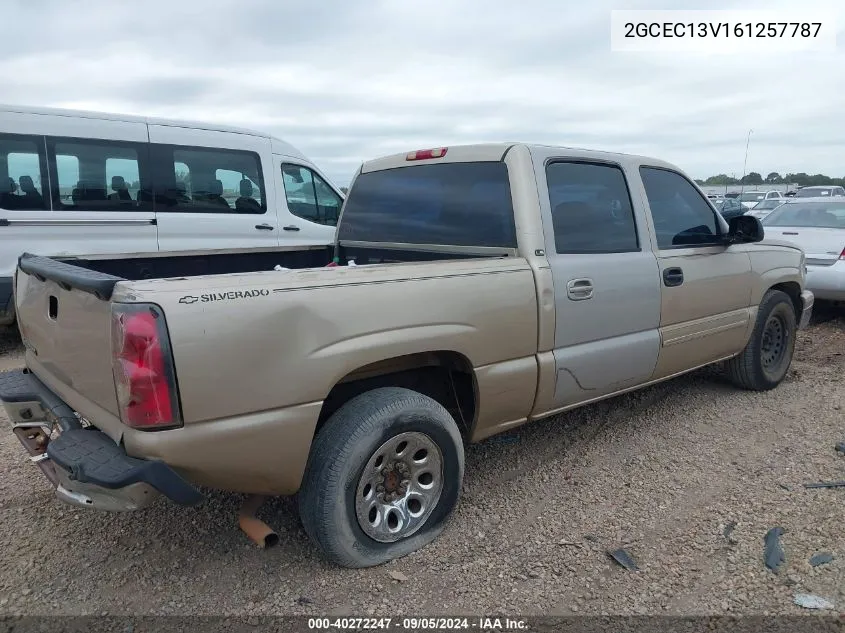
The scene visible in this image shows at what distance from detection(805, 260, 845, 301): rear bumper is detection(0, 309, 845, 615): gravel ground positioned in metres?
3.85

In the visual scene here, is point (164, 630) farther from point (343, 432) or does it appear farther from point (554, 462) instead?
point (554, 462)

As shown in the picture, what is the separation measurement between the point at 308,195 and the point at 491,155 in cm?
516

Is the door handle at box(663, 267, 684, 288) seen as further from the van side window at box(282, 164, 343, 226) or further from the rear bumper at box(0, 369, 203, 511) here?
the van side window at box(282, 164, 343, 226)

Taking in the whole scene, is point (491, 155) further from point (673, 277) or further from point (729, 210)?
point (729, 210)

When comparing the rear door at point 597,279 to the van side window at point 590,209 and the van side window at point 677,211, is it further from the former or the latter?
the van side window at point 677,211

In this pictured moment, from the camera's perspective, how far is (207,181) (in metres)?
7.50

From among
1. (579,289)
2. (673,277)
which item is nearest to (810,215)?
(673,277)

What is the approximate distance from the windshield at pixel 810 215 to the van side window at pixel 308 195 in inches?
234

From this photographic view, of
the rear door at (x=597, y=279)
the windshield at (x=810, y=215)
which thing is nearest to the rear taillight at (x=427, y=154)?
the rear door at (x=597, y=279)

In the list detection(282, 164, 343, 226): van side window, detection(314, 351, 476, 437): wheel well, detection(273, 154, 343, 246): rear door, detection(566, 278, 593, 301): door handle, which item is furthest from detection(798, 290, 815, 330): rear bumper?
detection(282, 164, 343, 226): van side window

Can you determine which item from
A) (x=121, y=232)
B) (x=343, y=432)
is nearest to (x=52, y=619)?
(x=343, y=432)

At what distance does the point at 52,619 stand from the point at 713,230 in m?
4.31

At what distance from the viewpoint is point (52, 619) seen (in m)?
2.49

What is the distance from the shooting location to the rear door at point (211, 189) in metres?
7.19
